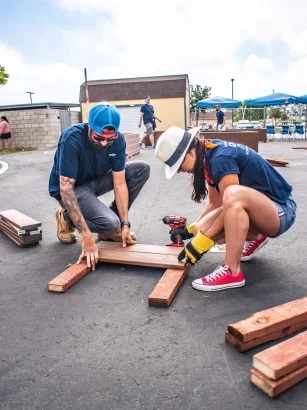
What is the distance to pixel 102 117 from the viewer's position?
3.22 meters

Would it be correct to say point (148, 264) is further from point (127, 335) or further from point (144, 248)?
point (127, 335)

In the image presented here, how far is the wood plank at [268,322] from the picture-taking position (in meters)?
2.09

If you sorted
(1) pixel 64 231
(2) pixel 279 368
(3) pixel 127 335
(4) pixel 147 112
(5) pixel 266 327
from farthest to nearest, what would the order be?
(4) pixel 147 112
(1) pixel 64 231
(3) pixel 127 335
(5) pixel 266 327
(2) pixel 279 368

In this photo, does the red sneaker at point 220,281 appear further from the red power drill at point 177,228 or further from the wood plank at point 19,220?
the wood plank at point 19,220

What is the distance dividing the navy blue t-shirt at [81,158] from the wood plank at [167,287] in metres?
1.27

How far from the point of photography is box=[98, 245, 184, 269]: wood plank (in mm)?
3205

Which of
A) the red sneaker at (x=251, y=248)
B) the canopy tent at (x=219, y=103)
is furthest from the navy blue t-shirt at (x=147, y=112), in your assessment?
the red sneaker at (x=251, y=248)

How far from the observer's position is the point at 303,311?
228 cm

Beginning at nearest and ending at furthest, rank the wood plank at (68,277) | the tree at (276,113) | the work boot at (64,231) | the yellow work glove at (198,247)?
the yellow work glove at (198,247)
the wood plank at (68,277)
the work boot at (64,231)
the tree at (276,113)

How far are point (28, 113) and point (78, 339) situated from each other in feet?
64.5

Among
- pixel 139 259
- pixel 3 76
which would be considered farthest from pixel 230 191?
pixel 3 76

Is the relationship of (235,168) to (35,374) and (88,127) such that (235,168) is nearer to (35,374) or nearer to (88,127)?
(88,127)

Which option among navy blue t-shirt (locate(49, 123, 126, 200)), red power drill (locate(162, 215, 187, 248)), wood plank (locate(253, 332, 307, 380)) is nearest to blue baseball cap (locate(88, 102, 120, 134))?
navy blue t-shirt (locate(49, 123, 126, 200))

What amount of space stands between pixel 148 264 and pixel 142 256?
0.13m
